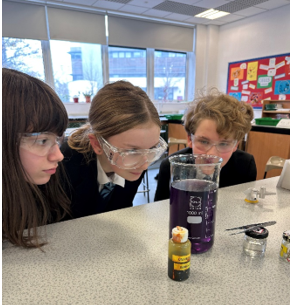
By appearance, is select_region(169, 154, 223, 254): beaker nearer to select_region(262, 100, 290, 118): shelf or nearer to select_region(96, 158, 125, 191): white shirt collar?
select_region(96, 158, 125, 191): white shirt collar

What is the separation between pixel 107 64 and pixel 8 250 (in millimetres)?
4846

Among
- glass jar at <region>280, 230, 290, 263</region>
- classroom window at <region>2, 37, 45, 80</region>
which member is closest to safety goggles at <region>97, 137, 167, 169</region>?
glass jar at <region>280, 230, 290, 263</region>

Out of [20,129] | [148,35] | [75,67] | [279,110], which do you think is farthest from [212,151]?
[148,35]

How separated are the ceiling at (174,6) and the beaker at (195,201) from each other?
14.3 feet

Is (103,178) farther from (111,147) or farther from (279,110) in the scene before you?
(279,110)

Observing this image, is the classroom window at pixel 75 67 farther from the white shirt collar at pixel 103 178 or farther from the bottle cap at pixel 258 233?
the bottle cap at pixel 258 233

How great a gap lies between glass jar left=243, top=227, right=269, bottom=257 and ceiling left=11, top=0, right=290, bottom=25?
446 cm

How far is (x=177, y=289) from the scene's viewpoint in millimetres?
479

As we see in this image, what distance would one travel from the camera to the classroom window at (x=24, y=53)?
4.15 meters

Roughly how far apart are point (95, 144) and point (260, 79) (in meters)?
4.90

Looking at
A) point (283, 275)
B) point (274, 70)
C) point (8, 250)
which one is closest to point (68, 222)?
point (8, 250)

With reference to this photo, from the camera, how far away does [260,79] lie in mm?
4895

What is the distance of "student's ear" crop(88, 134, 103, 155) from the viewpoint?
93 cm

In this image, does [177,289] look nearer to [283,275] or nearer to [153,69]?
[283,275]
